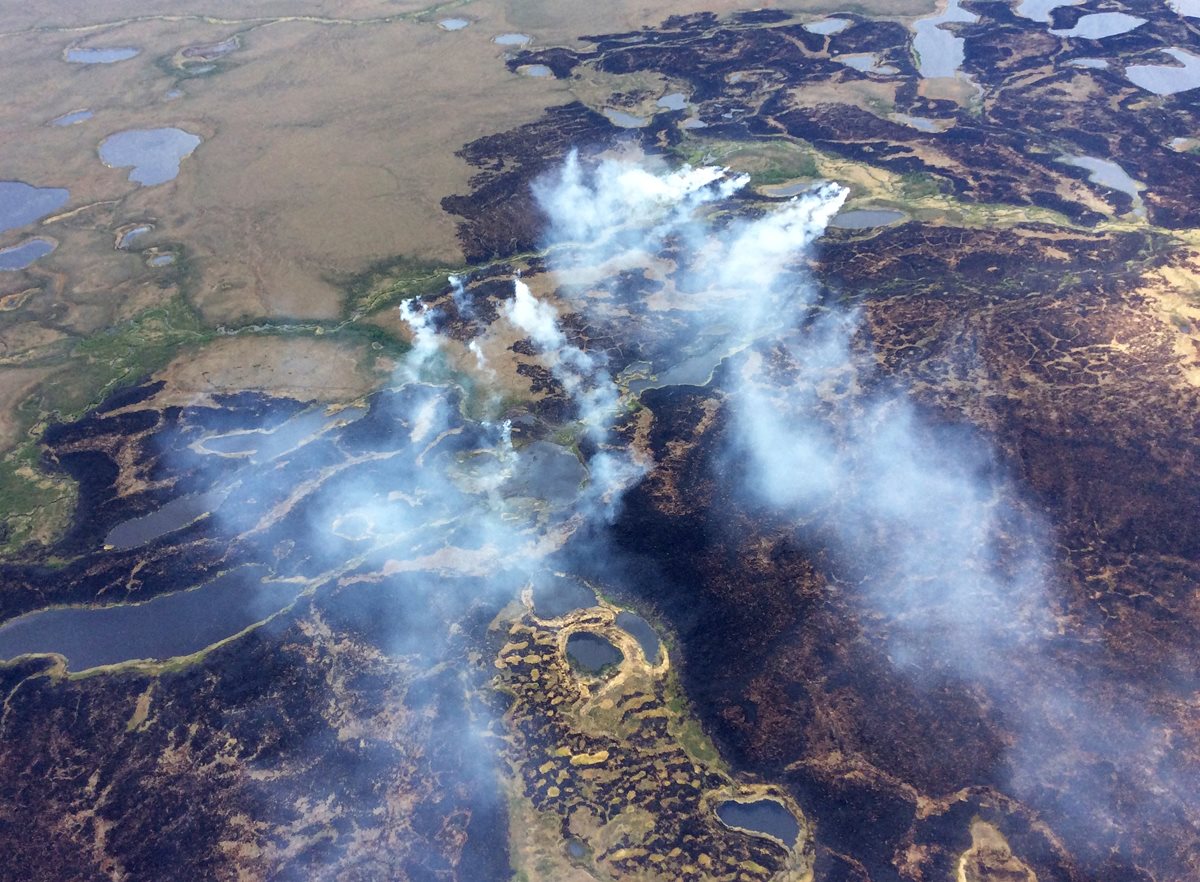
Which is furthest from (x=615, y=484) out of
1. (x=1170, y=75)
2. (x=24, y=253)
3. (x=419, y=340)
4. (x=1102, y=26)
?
(x=1102, y=26)

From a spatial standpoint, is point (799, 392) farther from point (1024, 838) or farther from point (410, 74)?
point (410, 74)

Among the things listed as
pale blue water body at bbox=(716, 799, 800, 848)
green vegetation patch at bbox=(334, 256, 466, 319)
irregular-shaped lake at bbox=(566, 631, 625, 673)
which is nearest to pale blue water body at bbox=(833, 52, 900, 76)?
green vegetation patch at bbox=(334, 256, 466, 319)

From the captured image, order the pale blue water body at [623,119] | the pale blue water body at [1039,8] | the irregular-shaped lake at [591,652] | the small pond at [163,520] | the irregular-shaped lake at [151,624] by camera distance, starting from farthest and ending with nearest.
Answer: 1. the pale blue water body at [1039,8]
2. the pale blue water body at [623,119]
3. the small pond at [163,520]
4. the irregular-shaped lake at [151,624]
5. the irregular-shaped lake at [591,652]

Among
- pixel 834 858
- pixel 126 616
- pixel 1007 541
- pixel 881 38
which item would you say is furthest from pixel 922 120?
pixel 126 616

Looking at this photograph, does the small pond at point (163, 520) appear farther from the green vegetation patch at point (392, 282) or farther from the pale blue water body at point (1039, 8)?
the pale blue water body at point (1039, 8)

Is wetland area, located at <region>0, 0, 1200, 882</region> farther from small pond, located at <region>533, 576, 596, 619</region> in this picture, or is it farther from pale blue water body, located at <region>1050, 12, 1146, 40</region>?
pale blue water body, located at <region>1050, 12, 1146, 40</region>

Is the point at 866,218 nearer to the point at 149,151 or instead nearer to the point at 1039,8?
the point at 1039,8

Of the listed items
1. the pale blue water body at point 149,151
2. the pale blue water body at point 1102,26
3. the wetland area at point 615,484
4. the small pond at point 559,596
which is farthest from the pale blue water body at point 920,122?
the pale blue water body at point 149,151
